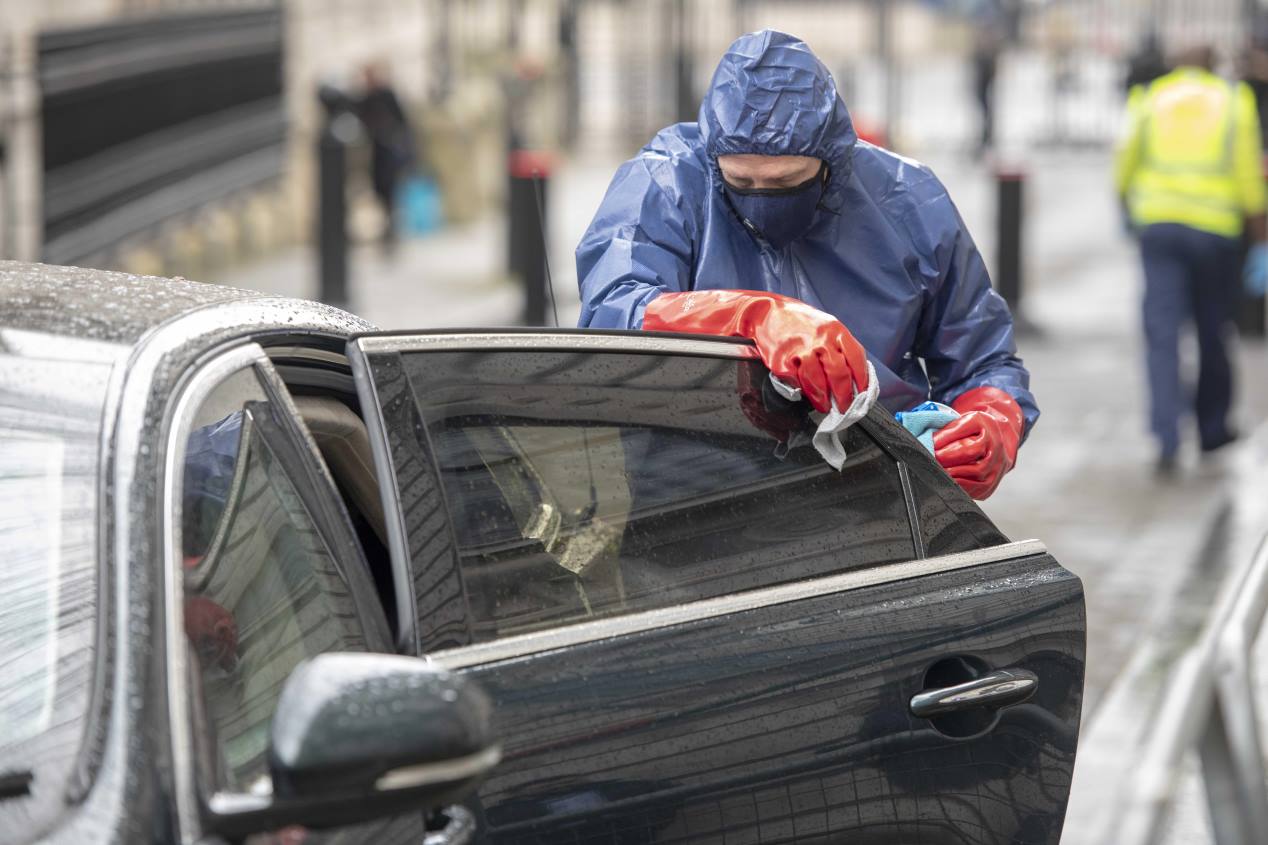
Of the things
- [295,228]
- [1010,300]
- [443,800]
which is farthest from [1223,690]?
[295,228]

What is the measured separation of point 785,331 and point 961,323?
2.91 feet

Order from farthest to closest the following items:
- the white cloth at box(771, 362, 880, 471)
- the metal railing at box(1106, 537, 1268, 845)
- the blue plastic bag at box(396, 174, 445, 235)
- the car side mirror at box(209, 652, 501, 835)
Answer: the blue plastic bag at box(396, 174, 445, 235) < the metal railing at box(1106, 537, 1268, 845) < the white cloth at box(771, 362, 880, 471) < the car side mirror at box(209, 652, 501, 835)

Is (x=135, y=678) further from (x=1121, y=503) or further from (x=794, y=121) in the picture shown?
(x=1121, y=503)

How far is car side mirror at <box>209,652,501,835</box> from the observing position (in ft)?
6.89

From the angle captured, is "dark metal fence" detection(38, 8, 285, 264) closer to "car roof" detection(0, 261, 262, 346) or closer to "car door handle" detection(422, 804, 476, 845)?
"car roof" detection(0, 261, 262, 346)

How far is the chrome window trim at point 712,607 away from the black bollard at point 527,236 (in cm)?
898

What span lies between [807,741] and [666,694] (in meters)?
0.23

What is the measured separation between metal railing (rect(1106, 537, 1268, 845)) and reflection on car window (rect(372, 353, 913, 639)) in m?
0.65

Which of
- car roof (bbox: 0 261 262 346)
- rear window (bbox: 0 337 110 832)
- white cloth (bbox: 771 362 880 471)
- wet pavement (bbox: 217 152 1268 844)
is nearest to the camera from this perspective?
rear window (bbox: 0 337 110 832)

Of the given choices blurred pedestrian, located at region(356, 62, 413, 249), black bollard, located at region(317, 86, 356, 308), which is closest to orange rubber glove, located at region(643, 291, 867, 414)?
black bollard, located at region(317, 86, 356, 308)

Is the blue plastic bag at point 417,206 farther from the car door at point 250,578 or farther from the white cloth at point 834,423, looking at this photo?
the car door at point 250,578

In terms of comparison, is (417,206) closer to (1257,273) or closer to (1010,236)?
(1010,236)

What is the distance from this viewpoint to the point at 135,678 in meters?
2.19

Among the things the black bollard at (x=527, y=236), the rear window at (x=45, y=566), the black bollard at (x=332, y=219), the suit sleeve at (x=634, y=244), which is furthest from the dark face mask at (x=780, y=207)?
the black bollard at (x=332, y=219)
